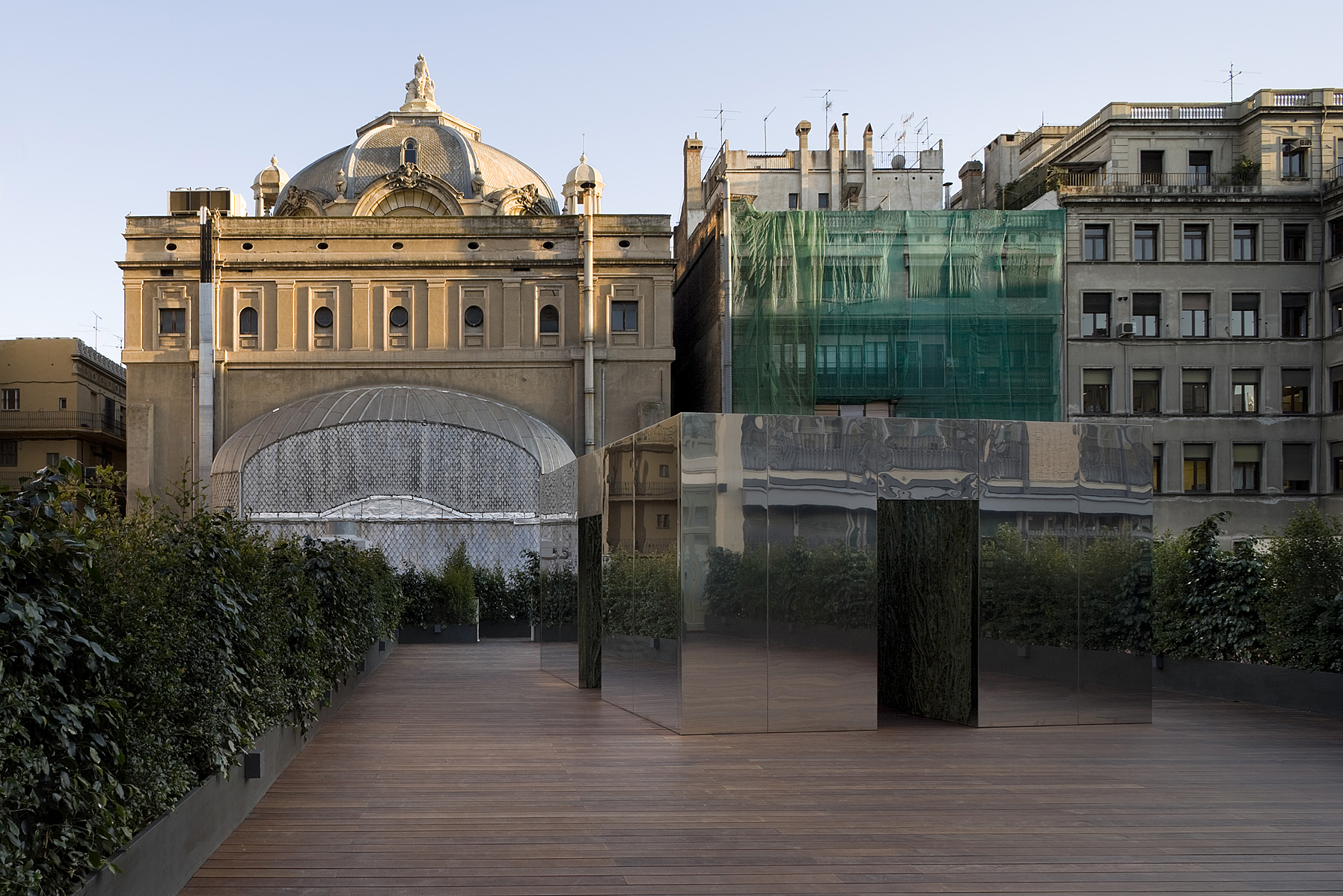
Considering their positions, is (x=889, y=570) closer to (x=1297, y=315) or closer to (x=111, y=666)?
(x=111, y=666)

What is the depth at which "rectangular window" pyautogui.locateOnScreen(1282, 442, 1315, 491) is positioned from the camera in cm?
4400

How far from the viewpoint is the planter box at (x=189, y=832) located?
5.61m

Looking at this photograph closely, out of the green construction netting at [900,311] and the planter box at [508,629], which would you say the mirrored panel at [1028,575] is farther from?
the green construction netting at [900,311]

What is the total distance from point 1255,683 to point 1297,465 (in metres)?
33.2

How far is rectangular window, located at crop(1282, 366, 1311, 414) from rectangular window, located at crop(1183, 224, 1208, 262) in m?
4.98

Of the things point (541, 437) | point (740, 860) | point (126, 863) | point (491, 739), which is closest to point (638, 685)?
point (491, 739)

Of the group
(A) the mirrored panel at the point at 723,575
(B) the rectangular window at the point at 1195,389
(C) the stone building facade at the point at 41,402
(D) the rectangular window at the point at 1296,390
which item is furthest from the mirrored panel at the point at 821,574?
(C) the stone building facade at the point at 41,402

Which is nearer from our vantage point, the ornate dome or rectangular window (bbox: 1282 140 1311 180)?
rectangular window (bbox: 1282 140 1311 180)

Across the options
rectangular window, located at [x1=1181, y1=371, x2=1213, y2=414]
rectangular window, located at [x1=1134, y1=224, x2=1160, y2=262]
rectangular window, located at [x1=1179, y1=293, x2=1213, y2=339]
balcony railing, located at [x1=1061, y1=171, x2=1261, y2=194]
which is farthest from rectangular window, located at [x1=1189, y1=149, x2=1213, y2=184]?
rectangular window, located at [x1=1181, y1=371, x2=1213, y2=414]

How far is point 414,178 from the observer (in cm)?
4866

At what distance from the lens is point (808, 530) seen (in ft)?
40.0

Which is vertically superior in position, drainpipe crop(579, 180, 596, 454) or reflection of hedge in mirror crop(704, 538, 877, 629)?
drainpipe crop(579, 180, 596, 454)

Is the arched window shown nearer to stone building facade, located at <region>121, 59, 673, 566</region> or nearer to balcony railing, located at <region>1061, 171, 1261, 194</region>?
stone building facade, located at <region>121, 59, 673, 566</region>

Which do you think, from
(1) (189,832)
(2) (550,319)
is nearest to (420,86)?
(2) (550,319)
